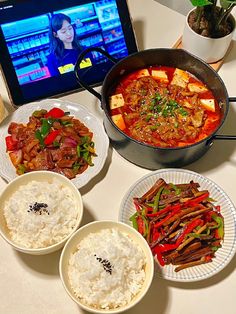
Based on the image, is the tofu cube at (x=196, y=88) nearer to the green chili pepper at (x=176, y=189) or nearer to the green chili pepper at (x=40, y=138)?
the green chili pepper at (x=176, y=189)

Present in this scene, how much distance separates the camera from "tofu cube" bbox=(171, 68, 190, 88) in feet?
5.27

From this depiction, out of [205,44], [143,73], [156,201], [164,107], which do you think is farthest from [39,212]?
[205,44]

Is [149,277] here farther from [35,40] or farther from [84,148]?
[35,40]

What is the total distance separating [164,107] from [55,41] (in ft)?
1.53

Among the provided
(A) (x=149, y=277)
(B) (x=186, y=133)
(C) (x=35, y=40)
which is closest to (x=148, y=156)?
(B) (x=186, y=133)

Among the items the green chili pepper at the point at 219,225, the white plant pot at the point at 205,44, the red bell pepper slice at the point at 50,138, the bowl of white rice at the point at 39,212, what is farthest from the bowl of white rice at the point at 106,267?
the white plant pot at the point at 205,44

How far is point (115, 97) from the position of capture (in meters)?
1.57

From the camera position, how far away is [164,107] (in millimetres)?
1536

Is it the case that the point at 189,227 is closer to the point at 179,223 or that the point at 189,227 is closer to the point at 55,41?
the point at 179,223

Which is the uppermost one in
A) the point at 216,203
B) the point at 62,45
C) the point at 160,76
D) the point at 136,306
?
the point at 62,45

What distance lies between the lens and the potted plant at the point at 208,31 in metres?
1.64

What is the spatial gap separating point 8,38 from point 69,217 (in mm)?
695

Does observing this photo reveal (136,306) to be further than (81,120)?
No

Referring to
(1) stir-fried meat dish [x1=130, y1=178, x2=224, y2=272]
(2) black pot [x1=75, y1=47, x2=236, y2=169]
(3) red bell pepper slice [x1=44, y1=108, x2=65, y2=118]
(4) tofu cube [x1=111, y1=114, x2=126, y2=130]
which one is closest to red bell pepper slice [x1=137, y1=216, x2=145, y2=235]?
(1) stir-fried meat dish [x1=130, y1=178, x2=224, y2=272]
